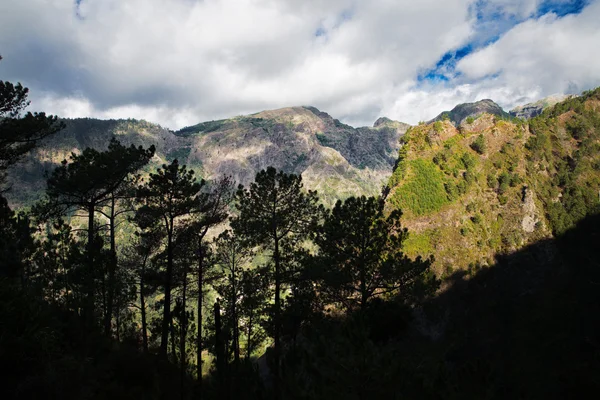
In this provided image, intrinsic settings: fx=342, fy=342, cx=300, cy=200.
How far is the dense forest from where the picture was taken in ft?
28.4

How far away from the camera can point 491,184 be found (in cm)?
6272

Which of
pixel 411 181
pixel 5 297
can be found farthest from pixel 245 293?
pixel 411 181

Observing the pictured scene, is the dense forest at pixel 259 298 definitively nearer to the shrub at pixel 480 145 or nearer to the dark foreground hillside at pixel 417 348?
the dark foreground hillside at pixel 417 348

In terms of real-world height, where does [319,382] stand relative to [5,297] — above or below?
below

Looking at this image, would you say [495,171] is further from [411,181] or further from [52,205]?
[52,205]

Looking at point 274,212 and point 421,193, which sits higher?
point 421,193

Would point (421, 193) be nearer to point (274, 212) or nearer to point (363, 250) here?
point (363, 250)

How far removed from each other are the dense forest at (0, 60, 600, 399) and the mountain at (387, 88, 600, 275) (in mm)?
6570

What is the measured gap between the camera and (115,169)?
22453mm

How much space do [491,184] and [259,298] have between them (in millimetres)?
55245

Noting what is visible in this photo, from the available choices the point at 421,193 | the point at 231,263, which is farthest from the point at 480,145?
the point at 231,263

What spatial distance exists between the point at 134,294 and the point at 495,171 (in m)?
63.2

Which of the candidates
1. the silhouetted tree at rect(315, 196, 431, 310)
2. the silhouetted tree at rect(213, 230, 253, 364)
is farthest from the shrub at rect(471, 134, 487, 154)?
the silhouetted tree at rect(213, 230, 253, 364)

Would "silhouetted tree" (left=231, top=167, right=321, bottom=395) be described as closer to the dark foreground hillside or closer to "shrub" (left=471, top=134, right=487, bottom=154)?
the dark foreground hillside
